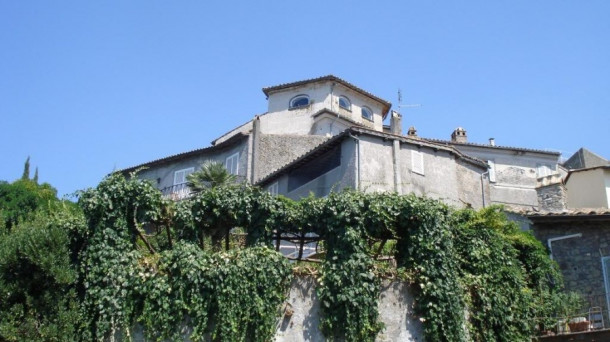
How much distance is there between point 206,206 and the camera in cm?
1709

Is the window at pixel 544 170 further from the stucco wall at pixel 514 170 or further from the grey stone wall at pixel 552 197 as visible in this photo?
the grey stone wall at pixel 552 197

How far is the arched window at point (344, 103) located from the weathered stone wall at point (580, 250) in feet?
70.9

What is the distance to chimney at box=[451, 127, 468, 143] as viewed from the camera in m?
45.2

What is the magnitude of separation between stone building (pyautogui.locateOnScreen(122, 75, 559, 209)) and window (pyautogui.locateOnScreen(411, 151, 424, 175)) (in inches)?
1.8

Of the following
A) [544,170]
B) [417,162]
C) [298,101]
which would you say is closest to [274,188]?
[417,162]

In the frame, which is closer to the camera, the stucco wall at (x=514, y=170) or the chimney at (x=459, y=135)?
the stucco wall at (x=514, y=170)

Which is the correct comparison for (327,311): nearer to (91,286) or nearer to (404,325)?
(404,325)

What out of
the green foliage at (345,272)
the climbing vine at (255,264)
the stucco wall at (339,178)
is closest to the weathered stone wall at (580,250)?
the climbing vine at (255,264)

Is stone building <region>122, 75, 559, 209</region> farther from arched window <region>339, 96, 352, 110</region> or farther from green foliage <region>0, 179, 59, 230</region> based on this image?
green foliage <region>0, 179, 59, 230</region>

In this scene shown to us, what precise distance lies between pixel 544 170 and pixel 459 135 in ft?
18.5

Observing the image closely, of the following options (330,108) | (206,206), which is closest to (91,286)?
(206,206)

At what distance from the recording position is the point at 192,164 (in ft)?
128

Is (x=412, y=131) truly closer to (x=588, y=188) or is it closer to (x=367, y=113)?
(x=367, y=113)

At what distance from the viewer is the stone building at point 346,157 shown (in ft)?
94.5
